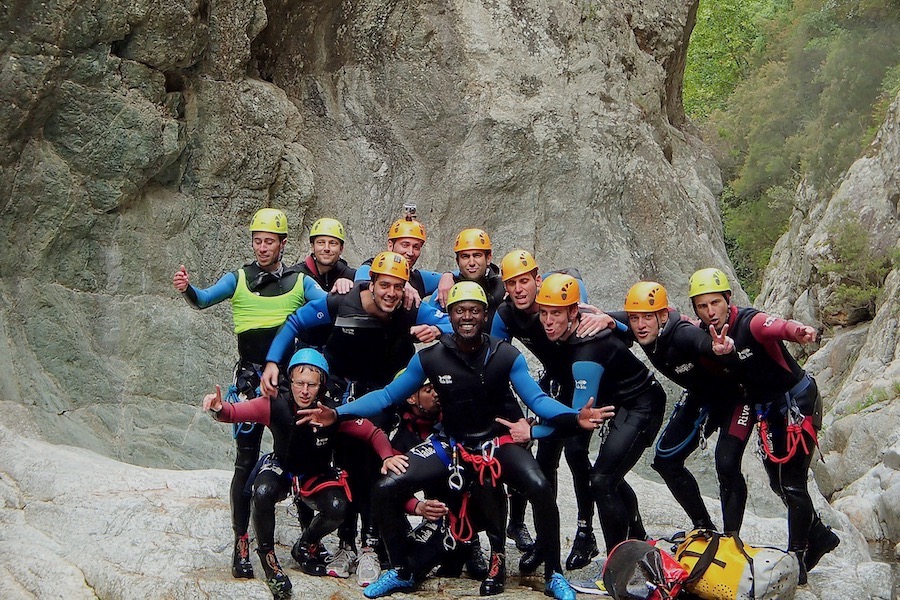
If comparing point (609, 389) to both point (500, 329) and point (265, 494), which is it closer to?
point (500, 329)

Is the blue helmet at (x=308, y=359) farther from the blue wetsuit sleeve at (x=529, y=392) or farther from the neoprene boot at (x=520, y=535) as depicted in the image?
the neoprene boot at (x=520, y=535)

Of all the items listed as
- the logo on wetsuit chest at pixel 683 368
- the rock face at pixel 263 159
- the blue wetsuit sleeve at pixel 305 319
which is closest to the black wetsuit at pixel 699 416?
the logo on wetsuit chest at pixel 683 368

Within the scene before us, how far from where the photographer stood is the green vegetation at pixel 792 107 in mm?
28344

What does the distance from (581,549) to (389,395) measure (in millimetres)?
2027

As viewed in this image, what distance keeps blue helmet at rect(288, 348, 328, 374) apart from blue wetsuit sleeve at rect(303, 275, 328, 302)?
872 millimetres

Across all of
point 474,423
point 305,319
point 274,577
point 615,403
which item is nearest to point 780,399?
point 615,403

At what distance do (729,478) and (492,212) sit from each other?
22.0 feet

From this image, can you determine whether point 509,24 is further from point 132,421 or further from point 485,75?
point 132,421

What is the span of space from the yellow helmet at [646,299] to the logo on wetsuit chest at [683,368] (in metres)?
0.43

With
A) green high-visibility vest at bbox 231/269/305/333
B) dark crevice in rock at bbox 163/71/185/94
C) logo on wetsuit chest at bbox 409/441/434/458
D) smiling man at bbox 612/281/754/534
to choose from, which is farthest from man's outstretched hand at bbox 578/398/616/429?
dark crevice in rock at bbox 163/71/185/94

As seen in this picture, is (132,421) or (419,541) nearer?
(419,541)

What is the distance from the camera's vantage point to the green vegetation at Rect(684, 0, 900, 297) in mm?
28344

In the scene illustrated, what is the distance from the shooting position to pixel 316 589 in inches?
254

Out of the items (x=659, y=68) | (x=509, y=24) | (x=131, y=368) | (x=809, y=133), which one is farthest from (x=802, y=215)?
(x=131, y=368)
